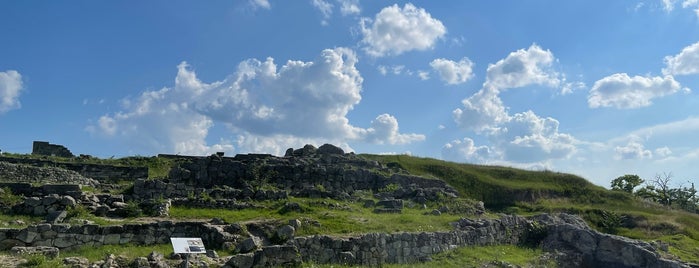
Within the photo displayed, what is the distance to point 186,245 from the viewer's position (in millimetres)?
13742

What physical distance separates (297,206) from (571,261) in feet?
45.5

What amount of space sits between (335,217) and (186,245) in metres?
10.4

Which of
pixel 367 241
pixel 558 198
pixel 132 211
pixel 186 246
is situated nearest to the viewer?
pixel 186 246

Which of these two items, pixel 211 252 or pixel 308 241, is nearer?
pixel 211 252

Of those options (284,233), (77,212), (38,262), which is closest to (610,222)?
(284,233)

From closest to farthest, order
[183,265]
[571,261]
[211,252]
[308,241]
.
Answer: [183,265] < [211,252] < [308,241] < [571,261]

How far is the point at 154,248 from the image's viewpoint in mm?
18078

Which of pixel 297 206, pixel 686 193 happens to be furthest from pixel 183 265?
pixel 686 193

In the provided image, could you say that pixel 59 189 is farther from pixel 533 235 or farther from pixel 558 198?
pixel 558 198

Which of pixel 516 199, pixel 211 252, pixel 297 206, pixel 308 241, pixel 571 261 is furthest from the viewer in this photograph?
pixel 516 199

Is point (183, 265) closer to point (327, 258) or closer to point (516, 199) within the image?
point (327, 258)

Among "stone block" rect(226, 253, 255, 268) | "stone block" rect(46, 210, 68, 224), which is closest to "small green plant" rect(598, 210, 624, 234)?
"stone block" rect(226, 253, 255, 268)

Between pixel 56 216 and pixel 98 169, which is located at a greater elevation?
pixel 98 169

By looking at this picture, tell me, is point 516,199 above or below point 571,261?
above
